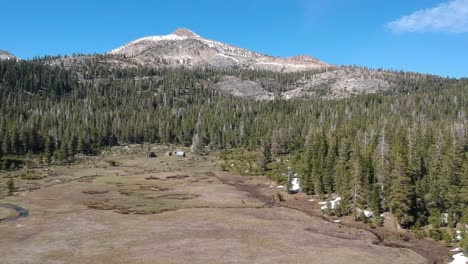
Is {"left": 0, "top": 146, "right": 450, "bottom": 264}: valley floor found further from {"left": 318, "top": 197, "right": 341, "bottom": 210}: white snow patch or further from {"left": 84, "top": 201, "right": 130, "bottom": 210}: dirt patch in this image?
{"left": 318, "top": 197, "right": 341, "bottom": 210}: white snow patch

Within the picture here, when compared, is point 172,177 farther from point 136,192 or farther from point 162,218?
point 162,218

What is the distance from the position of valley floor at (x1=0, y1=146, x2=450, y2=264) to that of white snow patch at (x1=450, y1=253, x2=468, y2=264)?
3.48 m

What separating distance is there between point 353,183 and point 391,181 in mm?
6594

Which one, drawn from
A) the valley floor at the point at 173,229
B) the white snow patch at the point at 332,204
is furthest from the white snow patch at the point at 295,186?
the white snow patch at the point at 332,204

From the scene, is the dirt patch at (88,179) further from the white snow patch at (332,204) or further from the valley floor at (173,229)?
the white snow patch at (332,204)

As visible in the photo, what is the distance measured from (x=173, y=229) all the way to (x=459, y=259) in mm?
36187

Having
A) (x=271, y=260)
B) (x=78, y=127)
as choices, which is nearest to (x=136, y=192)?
(x=271, y=260)

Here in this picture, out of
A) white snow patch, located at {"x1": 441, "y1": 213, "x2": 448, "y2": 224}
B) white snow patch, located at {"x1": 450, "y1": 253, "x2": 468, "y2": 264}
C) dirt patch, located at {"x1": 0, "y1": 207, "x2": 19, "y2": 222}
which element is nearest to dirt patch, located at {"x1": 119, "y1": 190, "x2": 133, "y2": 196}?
dirt patch, located at {"x1": 0, "y1": 207, "x2": 19, "y2": 222}

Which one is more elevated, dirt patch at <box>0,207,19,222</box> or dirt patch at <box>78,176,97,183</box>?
dirt patch at <box>78,176,97,183</box>

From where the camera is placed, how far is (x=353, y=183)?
80250mm

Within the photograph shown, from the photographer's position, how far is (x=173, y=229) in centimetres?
6406

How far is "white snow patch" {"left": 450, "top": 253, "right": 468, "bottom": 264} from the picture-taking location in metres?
50.1

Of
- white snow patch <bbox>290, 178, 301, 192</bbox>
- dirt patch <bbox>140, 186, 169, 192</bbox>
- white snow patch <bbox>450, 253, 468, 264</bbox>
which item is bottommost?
white snow patch <bbox>450, 253, 468, 264</bbox>

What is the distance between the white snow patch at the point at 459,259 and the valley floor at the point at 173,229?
137 inches
